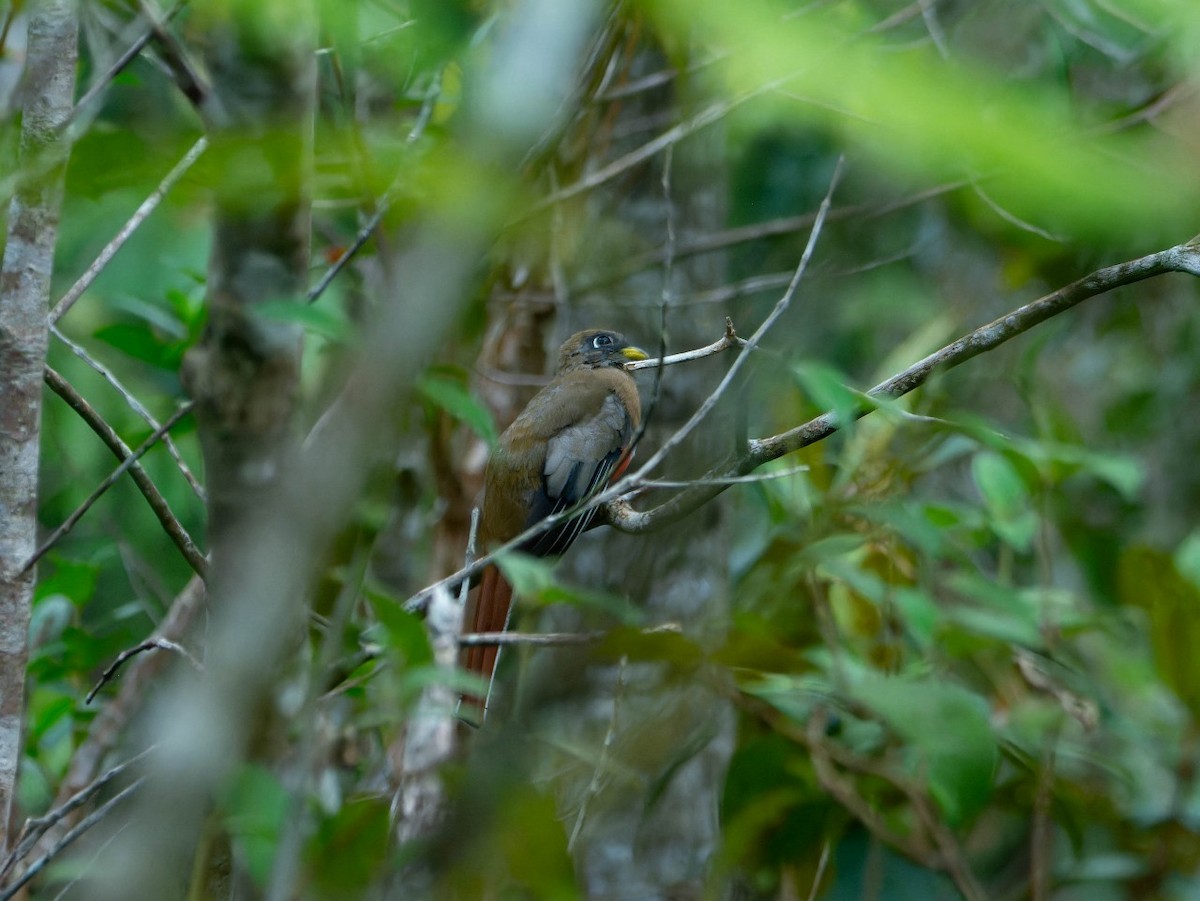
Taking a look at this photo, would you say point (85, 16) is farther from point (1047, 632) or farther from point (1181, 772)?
point (1181, 772)

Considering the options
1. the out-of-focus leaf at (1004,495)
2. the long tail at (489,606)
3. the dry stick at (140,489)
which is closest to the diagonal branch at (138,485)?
the dry stick at (140,489)

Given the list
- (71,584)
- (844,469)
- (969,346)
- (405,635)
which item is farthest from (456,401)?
(844,469)

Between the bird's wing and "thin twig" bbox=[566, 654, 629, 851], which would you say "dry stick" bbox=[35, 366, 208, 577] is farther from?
the bird's wing

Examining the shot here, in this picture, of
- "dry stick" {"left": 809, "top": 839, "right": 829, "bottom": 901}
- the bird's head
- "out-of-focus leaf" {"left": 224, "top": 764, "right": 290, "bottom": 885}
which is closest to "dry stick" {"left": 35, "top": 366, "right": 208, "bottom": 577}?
"out-of-focus leaf" {"left": 224, "top": 764, "right": 290, "bottom": 885}

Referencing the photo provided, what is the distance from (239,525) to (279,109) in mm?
574

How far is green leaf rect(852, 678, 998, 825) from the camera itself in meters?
2.69

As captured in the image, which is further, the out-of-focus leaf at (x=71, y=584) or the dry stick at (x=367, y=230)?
the out-of-focus leaf at (x=71, y=584)

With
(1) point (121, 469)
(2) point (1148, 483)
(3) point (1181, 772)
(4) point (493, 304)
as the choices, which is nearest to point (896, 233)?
(2) point (1148, 483)

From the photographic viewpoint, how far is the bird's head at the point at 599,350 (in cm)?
466

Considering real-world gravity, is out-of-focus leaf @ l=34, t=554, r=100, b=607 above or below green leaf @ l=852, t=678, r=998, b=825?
above

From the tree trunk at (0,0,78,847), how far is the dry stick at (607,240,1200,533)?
117 cm

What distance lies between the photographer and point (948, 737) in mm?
2732

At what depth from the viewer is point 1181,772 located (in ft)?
12.6

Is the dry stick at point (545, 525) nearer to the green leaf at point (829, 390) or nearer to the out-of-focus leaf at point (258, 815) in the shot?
the green leaf at point (829, 390)
